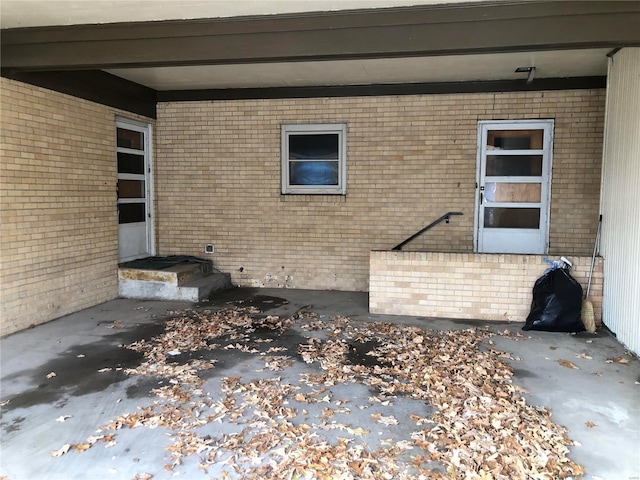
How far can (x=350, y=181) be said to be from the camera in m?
7.35

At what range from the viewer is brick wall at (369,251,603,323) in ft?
18.1

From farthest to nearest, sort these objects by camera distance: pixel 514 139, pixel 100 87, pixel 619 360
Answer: pixel 514 139 → pixel 100 87 → pixel 619 360

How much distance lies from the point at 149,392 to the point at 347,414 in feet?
5.05

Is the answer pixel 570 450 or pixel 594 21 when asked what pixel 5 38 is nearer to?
pixel 594 21

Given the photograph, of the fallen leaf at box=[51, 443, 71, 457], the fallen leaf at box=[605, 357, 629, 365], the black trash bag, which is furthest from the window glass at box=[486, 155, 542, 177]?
the fallen leaf at box=[51, 443, 71, 457]

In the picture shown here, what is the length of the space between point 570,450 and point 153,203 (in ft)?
22.4

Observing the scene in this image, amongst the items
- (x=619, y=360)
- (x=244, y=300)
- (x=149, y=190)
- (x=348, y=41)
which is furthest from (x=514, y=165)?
(x=149, y=190)

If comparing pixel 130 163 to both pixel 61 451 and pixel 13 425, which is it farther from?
pixel 61 451

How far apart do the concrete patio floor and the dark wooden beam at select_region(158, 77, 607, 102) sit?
3438 millimetres

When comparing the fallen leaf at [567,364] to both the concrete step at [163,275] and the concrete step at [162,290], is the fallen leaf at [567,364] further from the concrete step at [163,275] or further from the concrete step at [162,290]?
the concrete step at [163,275]

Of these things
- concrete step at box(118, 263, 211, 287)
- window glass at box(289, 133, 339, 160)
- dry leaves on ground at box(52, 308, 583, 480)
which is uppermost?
window glass at box(289, 133, 339, 160)

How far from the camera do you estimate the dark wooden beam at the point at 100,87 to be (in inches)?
215

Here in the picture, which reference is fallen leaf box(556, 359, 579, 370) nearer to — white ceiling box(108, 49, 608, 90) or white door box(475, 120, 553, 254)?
white door box(475, 120, 553, 254)

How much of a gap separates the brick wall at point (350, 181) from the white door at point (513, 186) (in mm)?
137
